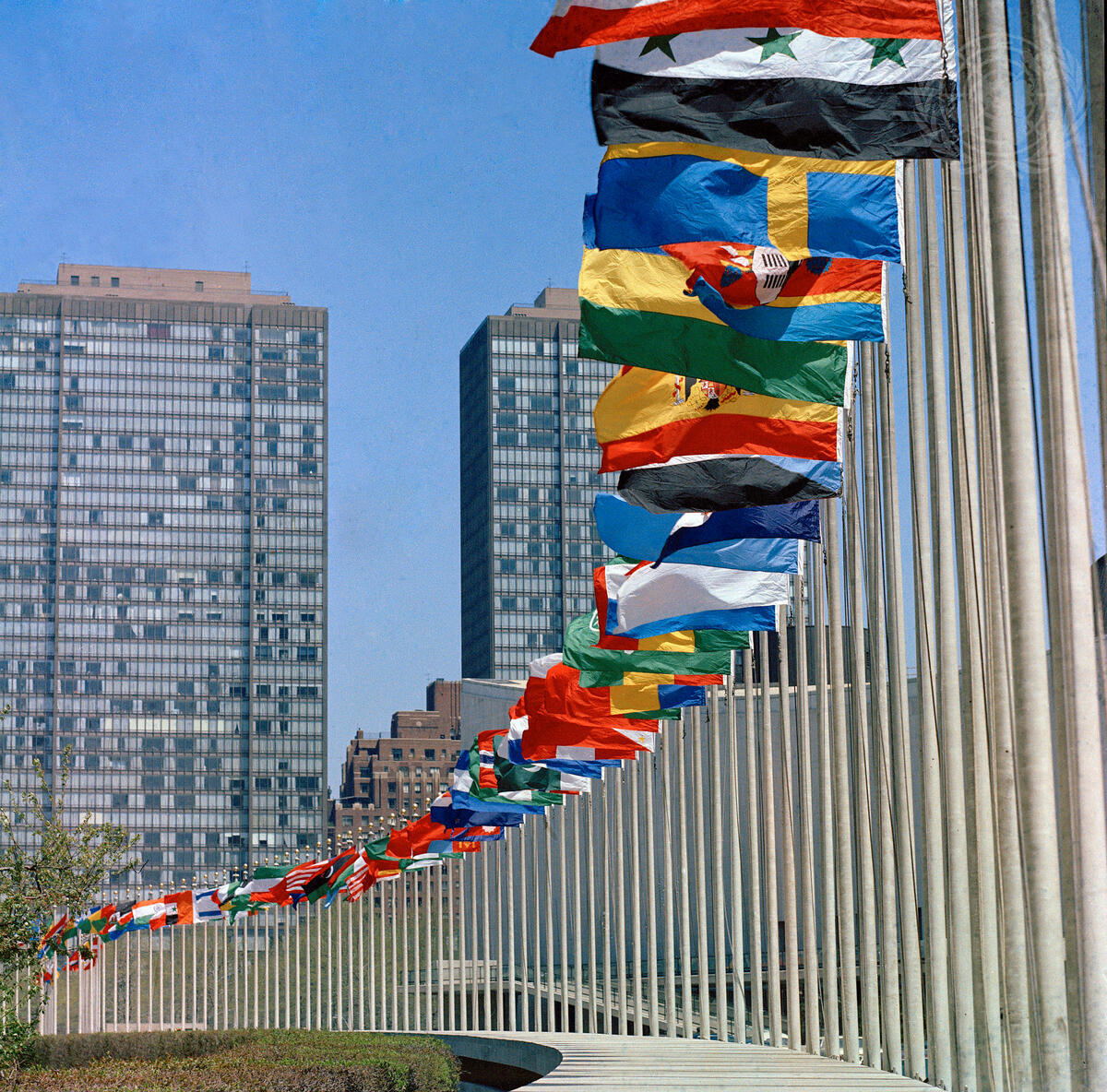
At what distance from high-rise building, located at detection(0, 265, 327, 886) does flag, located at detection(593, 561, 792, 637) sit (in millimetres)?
134320

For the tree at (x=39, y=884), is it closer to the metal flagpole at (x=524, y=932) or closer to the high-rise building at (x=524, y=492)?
the metal flagpole at (x=524, y=932)

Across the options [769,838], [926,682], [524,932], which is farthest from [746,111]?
[524,932]

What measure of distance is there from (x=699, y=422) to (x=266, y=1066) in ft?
44.1

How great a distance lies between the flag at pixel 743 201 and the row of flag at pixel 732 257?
0.01 meters

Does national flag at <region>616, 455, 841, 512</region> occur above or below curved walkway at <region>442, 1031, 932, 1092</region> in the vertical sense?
above

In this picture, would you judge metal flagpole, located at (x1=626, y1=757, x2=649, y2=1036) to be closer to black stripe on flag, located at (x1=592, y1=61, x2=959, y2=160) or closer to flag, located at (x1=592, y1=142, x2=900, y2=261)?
flag, located at (x1=592, y1=142, x2=900, y2=261)

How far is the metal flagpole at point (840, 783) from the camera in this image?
17641mm

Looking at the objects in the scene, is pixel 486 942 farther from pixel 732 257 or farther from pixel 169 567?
pixel 169 567

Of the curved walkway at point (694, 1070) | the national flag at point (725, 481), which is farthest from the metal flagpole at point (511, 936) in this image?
the national flag at point (725, 481)

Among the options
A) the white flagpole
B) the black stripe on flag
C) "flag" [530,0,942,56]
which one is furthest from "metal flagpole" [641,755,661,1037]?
"flag" [530,0,942,56]

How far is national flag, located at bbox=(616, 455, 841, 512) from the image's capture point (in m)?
14.3

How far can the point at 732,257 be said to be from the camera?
468 inches

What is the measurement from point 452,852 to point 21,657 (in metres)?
121

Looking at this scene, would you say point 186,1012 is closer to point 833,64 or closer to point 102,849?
point 102,849
